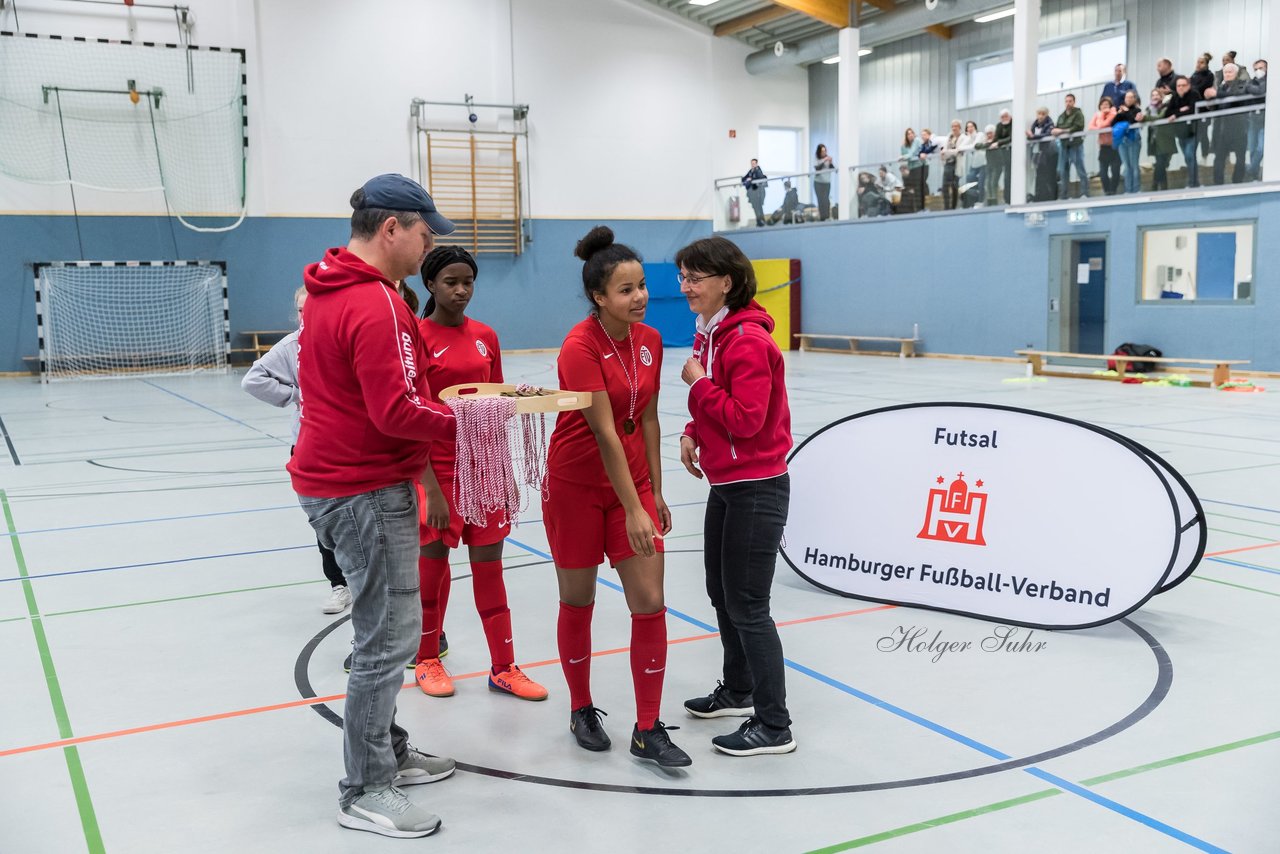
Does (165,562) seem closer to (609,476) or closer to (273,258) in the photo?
(609,476)

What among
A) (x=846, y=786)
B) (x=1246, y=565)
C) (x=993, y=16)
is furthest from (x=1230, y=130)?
(x=846, y=786)

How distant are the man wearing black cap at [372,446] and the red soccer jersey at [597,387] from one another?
47 cm

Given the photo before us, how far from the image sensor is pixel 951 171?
2041 cm

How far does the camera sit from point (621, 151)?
25.0 metres

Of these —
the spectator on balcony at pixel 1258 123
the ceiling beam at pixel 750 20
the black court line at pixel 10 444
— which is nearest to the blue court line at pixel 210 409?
the black court line at pixel 10 444

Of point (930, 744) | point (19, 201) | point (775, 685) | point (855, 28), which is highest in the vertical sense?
point (855, 28)

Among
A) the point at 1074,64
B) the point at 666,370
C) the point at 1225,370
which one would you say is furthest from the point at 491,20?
the point at 1225,370

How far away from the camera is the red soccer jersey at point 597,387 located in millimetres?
3164

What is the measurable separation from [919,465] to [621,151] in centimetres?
2104

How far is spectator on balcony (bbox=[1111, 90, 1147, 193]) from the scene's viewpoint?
16.6 m

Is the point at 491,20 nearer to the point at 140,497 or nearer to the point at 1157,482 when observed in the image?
the point at 140,497

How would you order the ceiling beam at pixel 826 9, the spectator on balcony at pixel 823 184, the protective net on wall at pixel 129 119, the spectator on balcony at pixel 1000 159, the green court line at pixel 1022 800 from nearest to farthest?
the green court line at pixel 1022 800
the spectator on balcony at pixel 1000 159
the protective net on wall at pixel 129 119
the ceiling beam at pixel 826 9
the spectator on balcony at pixel 823 184

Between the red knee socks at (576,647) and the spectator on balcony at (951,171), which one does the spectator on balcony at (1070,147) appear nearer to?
the spectator on balcony at (951,171)

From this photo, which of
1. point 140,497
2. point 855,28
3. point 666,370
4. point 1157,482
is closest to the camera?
point 1157,482
